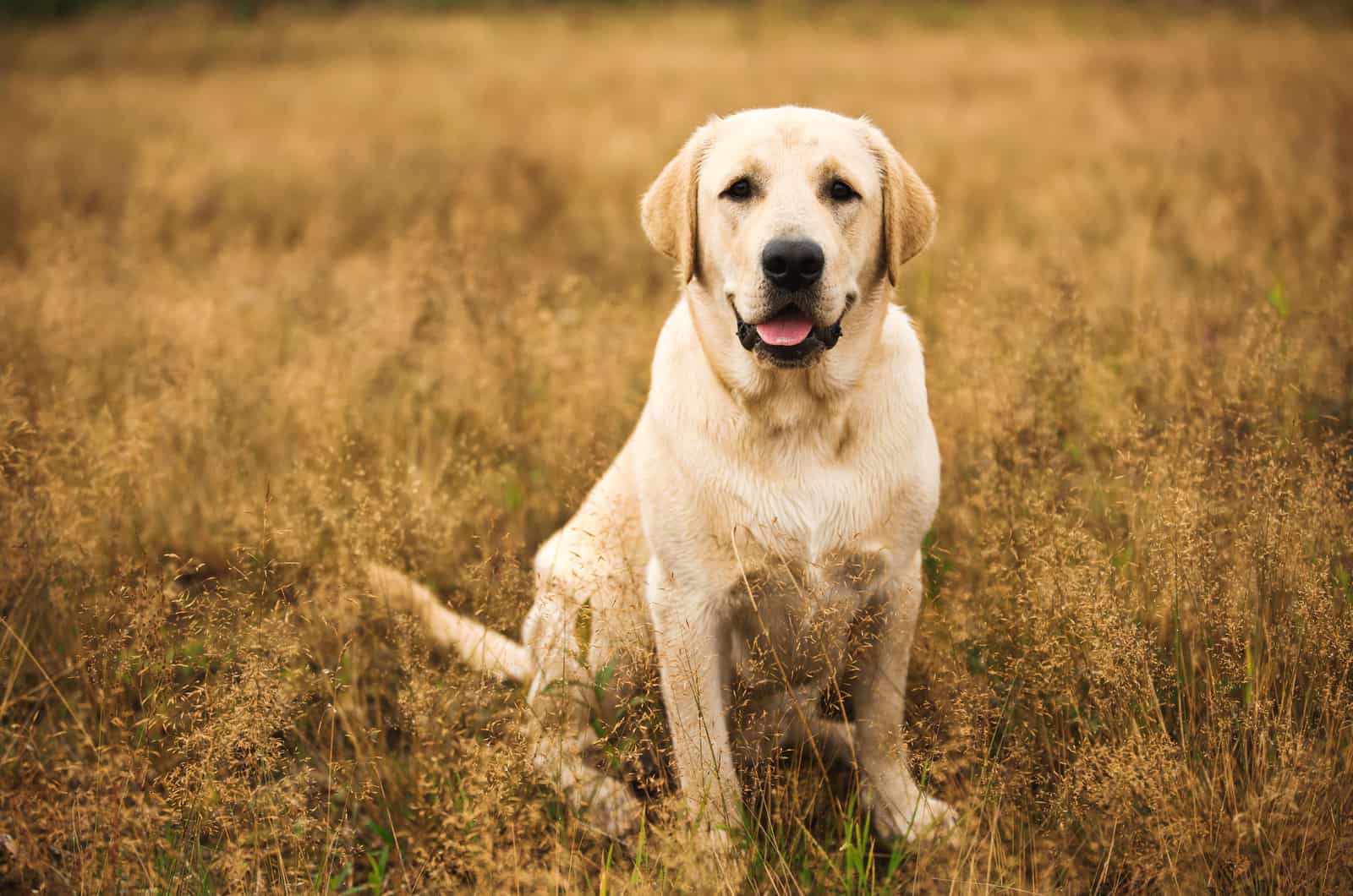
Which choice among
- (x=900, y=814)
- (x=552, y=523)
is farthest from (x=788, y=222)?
(x=552, y=523)

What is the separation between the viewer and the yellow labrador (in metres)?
2.22

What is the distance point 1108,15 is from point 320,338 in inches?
628

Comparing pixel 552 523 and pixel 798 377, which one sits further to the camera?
pixel 552 523

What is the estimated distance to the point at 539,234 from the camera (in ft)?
22.7

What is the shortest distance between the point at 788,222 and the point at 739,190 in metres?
0.22

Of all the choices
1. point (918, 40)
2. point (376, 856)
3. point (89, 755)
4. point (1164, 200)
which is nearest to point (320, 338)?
point (89, 755)

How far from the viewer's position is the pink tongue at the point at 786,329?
225 cm

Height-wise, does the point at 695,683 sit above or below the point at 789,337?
below

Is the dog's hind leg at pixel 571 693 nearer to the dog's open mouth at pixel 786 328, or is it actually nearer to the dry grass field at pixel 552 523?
the dry grass field at pixel 552 523

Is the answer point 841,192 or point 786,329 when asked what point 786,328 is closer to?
point 786,329

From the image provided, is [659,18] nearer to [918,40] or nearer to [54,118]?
[918,40]

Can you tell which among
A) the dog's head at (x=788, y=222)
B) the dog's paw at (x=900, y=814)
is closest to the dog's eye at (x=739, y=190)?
the dog's head at (x=788, y=222)

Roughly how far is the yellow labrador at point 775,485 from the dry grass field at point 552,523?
14cm

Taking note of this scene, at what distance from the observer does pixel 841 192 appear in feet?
7.79
